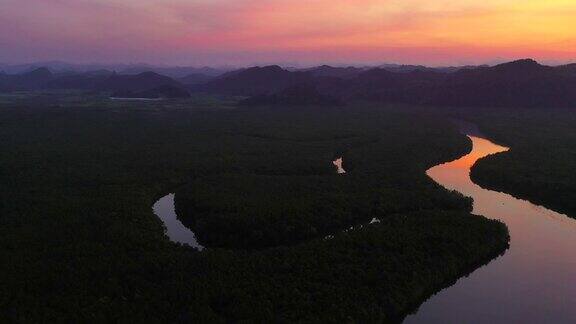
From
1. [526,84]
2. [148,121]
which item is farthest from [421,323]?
[526,84]

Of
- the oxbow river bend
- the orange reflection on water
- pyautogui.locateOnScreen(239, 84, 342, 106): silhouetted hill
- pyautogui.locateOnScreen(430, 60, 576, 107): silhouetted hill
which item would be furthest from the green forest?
pyautogui.locateOnScreen(430, 60, 576, 107): silhouetted hill

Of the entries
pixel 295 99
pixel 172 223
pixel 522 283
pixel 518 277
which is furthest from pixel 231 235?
pixel 295 99

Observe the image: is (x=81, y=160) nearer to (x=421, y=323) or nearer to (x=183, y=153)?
(x=183, y=153)

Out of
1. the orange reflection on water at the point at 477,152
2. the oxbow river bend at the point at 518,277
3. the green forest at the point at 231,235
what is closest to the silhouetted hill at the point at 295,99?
the orange reflection on water at the point at 477,152

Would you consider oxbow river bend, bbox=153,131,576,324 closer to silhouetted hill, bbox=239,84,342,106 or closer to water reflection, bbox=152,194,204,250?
water reflection, bbox=152,194,204,250

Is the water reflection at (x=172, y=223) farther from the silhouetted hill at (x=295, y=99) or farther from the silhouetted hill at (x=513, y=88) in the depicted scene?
the silhouetted hill at (x=513, y=88)

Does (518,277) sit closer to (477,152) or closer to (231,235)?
(231,235)
